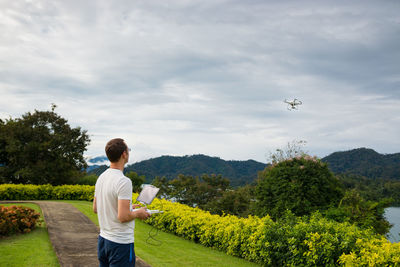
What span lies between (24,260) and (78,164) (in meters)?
17.5

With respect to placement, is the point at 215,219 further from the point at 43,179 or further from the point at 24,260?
the point at 43,179

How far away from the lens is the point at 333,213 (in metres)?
7.87

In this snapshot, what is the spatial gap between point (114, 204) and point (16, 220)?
22.3ft

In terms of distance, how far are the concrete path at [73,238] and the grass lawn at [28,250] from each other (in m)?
0.15

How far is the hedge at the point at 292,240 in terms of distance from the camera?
14.9 feet

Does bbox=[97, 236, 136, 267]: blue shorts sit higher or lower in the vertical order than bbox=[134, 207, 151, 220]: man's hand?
lower

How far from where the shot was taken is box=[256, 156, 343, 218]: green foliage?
8398 mm

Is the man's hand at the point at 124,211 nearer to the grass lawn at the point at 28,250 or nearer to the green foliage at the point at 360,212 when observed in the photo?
the grass lawn at the point at 28,250

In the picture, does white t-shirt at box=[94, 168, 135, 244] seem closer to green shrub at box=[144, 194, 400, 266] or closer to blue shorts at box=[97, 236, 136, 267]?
blue shorts at box=[97, 236, 136, 267]

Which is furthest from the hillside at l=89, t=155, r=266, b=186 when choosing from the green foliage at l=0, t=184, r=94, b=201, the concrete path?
the concrete path

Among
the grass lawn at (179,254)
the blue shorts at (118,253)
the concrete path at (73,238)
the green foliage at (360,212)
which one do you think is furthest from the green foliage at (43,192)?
the blue shorts at (118,253)

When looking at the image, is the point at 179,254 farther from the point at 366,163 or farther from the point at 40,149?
the point at 366,163

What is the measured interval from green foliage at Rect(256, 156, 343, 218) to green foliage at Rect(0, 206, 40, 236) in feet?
20.6

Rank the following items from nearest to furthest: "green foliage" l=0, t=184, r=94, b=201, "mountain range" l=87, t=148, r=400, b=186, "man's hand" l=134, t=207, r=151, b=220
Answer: "man's hand" l=134, t=207, r=151, b=220
"green foliage" l=0, t=184, r=94, b=201
"mountain range" l=87, t=148, r=400, b=186
